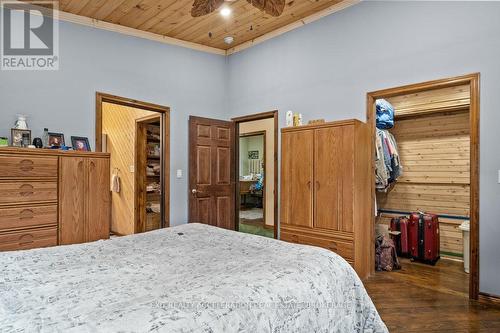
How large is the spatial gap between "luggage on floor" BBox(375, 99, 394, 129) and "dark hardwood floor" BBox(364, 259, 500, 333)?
1.92 meters

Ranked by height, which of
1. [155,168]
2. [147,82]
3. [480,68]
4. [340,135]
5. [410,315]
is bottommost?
[410,315]

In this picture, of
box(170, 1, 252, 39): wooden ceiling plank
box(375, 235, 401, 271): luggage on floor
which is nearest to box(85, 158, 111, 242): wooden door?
box(170, 1, 252, 39): wooden ceiling plank

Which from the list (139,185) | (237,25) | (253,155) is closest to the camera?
(237,25)

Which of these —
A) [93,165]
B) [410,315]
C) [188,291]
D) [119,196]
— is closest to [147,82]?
[93,165]

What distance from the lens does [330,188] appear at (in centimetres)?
316

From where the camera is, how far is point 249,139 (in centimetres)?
980

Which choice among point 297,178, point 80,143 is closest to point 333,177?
point 297,178

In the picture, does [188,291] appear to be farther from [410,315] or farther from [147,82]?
[147,82]

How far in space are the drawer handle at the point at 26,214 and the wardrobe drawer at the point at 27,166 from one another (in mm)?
314

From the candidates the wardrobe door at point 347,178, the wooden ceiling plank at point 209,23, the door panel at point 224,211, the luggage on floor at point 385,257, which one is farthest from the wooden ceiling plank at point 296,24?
the luggage on floor at point 385,257

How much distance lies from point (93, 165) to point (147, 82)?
1508 millimetres

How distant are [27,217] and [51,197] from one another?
0.82 ft

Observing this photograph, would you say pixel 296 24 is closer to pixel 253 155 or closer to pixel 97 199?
pixel 97 199
